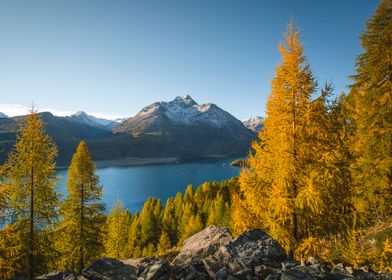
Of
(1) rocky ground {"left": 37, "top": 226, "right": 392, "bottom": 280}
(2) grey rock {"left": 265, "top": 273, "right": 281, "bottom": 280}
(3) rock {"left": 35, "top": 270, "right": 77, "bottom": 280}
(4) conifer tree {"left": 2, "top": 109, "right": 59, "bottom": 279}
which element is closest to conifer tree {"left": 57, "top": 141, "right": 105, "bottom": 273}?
(4) conifer tree {"left": 2, "top": 109, "right": 59, "bottom": 279}

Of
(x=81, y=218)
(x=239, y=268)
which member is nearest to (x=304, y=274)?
(x=239, y=268)

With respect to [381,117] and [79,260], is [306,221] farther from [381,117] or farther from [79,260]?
[79,260]

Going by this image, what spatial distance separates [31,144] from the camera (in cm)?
1591

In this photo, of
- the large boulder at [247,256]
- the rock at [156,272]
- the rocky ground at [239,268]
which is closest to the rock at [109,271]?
the rocky ground at [239,268]

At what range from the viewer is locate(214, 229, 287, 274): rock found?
865cm

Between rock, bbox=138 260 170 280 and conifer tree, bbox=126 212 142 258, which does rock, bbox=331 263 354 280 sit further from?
conifer tree, bbox=126 212 142 258

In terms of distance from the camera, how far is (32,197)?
15.7 meters

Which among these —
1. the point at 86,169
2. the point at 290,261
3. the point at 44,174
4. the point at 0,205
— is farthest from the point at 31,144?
the point at 290,261

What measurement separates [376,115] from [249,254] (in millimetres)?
13167

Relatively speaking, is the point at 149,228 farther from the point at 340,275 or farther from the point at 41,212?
the point at 340,275

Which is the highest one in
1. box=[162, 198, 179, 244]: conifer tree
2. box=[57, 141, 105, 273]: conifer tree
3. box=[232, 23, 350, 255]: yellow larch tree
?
box=[232, 23, 350, 255]: yellow larch tree

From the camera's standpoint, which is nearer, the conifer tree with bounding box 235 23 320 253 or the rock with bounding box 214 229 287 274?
the rock with bounding box 214 229 287 274

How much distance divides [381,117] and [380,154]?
2.45m

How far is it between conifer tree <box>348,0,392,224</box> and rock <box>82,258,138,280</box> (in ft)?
44.5
